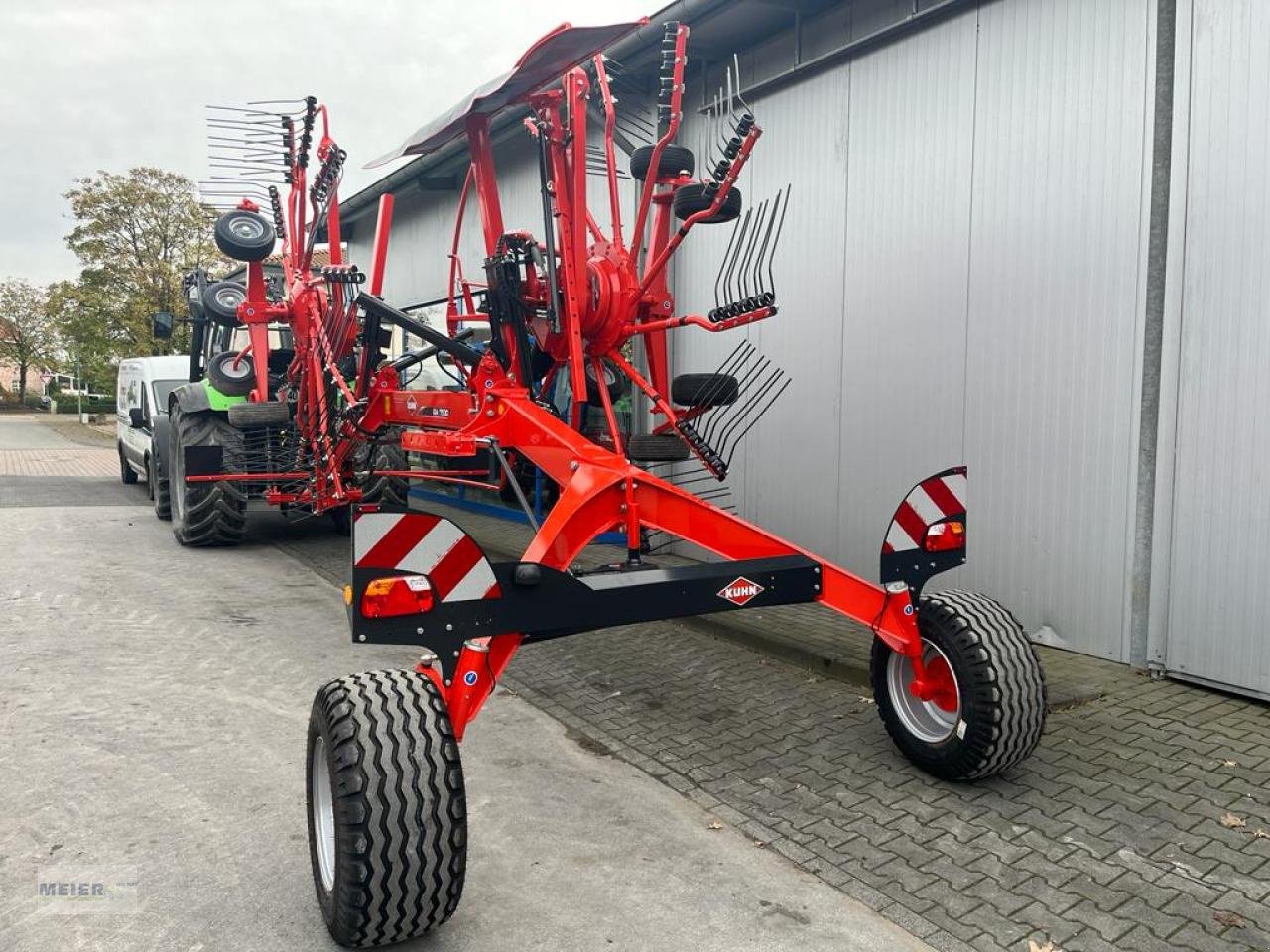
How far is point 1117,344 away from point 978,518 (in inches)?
52.9

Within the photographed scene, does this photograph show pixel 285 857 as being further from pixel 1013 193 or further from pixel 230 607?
pixel 1013 193

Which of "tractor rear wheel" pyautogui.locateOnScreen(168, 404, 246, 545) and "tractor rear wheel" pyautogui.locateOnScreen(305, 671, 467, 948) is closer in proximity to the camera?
"tractor rear wheel" pyautogui.locateOnScreen(305, 671, 467, 948)

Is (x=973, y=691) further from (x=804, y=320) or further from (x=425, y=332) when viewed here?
(x=804, y=320)

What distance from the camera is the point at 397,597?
299 cm

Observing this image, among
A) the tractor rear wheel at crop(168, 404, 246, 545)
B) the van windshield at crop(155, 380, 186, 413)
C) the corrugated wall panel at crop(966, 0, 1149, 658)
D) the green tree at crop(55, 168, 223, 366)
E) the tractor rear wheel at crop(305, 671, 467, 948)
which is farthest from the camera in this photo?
the green tree at crop(55, 168, 223, 366)

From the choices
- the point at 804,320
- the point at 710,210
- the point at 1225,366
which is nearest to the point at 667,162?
the point at 710,210

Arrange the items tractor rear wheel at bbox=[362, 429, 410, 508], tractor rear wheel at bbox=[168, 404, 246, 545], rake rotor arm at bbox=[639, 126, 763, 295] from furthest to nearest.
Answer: tractor rear wheel at bbox=[362, 429, 410, 508] < tractor rear wheel at bbox=[168, 404, 246, 545] < rake rotor arm at bbox=[639, 126, 763, 295]

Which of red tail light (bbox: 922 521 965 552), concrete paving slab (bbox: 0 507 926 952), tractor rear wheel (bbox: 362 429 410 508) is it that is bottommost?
concrete paving slab (bbox: 0 507 926 952)

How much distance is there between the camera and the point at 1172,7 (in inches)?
201

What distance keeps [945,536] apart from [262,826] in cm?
273

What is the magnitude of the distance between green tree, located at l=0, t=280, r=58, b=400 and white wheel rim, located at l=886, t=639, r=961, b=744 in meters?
50.7

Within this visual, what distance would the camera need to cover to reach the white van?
35.8 feet

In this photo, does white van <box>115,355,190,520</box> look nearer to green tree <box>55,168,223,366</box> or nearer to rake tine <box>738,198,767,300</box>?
rake tine <box>738,198,767,300</box>

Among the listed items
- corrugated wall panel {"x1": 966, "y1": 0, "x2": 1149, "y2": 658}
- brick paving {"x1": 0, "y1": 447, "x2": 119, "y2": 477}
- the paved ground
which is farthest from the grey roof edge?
brick paving {"x1": 0, "y1": 447, "x2": 119, "y2": 477}
